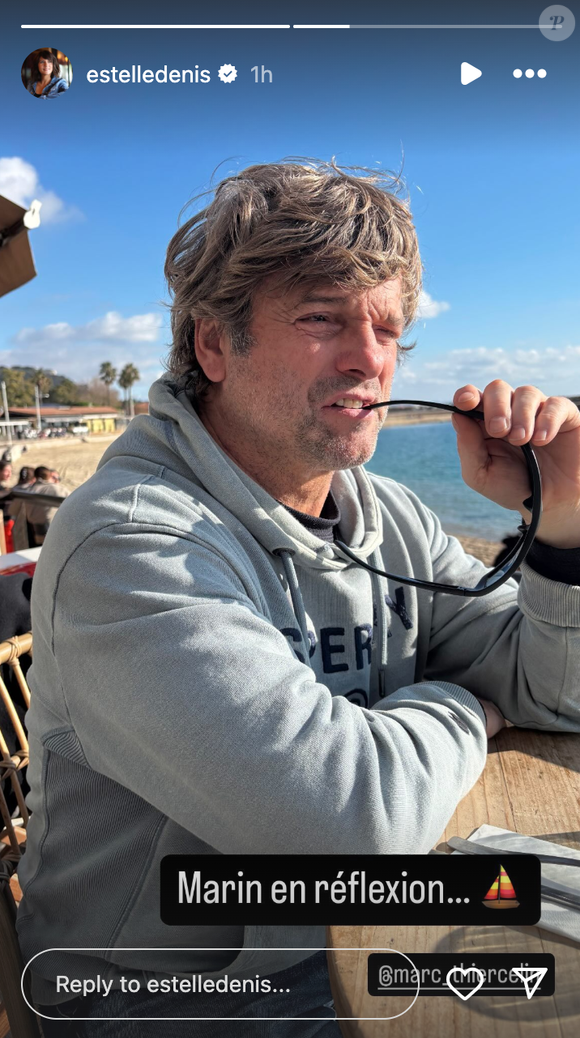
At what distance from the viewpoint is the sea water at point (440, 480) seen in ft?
68.3

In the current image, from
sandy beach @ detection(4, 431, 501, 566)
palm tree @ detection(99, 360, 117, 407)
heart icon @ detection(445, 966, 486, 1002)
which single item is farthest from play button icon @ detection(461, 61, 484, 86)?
sandy beach @ detection(4, 431, 501, 566)

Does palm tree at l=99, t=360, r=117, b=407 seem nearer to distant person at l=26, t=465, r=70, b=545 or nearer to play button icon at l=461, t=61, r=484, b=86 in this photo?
play button icon at l=461, t=61, r=484, b=86

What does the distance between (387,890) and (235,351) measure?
2.56 feet

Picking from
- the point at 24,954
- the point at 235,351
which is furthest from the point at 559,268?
the point at 24,954

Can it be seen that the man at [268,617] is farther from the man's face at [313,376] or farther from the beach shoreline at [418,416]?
the beach shoreline at [418,416]

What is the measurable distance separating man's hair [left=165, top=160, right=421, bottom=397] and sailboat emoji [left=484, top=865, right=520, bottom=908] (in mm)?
778

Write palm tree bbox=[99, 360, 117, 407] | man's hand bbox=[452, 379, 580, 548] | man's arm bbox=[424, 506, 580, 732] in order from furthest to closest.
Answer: palm tree bbox=[99, 360, 117, 407]
man's arm bbox=[424, 506, 580, 732]
man's hand bbox=[452, 379, 580, 548]

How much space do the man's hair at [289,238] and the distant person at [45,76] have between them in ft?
1.02

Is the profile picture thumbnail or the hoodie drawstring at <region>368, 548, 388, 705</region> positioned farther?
the hoodie drawstring at <region>368, 548, 388, 705</region>

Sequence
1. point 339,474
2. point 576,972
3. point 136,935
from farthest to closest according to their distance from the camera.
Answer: point 339,474
point 136,935
point 576,972

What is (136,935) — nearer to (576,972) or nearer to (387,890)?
(387,890)

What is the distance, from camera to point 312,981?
839 millimetres

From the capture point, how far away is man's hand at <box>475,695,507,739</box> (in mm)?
1009

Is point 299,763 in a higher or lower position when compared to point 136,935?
higher
